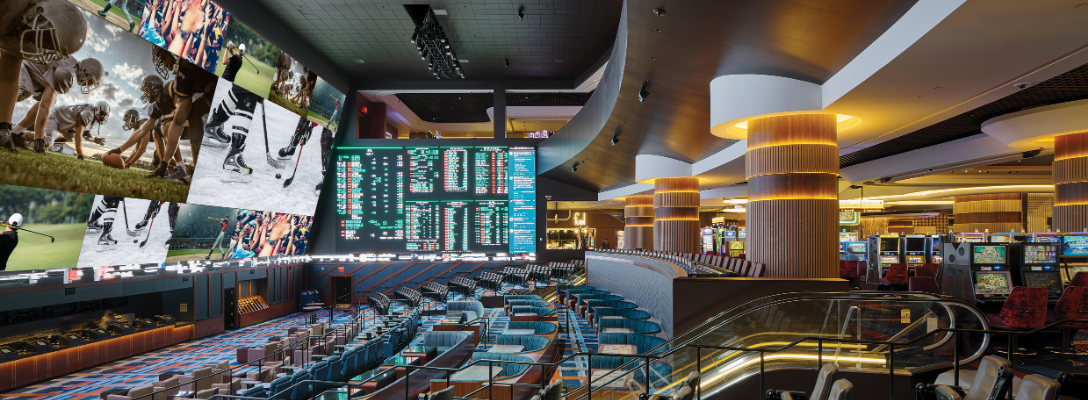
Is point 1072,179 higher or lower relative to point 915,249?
higher

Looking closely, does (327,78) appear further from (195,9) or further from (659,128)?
(659,128)

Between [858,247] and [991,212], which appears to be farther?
[991,212]

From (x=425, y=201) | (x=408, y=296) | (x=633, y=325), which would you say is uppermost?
(x=425, y=201)

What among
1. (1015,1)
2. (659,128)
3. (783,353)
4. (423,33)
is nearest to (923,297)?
(783,353)

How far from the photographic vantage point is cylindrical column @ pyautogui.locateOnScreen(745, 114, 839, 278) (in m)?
5.89

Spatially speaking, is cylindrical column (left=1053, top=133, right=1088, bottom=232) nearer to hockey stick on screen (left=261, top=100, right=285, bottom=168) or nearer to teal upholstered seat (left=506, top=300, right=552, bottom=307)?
teal upholstered seat (left=506, top=300, right=552, bottom=307)

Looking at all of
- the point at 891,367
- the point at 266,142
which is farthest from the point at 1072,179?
the point at 266,142

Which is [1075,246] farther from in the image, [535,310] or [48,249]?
[48,249]

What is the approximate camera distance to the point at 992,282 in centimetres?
779

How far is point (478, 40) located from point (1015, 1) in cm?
1330

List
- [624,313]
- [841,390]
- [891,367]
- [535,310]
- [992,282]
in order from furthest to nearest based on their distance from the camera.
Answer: [535,310] → [624,313] → [992,282] → [891,367] → [841,390]

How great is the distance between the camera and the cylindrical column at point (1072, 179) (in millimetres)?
7734

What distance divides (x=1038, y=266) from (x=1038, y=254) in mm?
167

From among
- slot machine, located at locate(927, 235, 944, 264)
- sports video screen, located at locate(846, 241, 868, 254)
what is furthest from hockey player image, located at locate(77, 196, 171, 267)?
slot machine, located at locate(927, 235, 944, 264)
